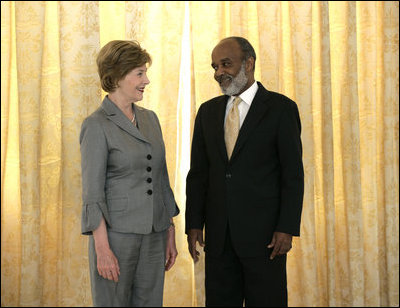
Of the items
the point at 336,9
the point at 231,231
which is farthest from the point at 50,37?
the point at 336,9

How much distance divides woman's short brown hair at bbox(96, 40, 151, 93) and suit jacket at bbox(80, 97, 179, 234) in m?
0.09

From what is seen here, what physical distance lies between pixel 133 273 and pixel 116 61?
73 centimetres

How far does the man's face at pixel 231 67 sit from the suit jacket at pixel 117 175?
406 mm

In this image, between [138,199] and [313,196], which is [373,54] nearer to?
[313,196]

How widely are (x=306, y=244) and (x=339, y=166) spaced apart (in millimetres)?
507

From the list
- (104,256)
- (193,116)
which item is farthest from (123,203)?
(193,116)

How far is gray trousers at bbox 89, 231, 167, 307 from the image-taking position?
1.62 metres

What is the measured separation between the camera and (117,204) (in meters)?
1.64

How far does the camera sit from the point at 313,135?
280cm

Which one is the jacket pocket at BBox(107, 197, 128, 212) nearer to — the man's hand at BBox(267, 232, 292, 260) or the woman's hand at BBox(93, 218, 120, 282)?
the woman's hand at BBox(93, 218, 120, 282)

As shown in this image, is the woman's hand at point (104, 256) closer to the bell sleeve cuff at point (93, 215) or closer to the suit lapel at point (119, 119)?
the bell sleeve cuff at point (93, 215)

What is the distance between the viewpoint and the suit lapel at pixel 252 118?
1.84m

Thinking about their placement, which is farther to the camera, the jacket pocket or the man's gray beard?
the man's gray beard

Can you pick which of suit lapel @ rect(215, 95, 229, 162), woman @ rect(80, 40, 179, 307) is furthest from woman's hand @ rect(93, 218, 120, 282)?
suit lapel @ rect(215, 95, 229, 162)
